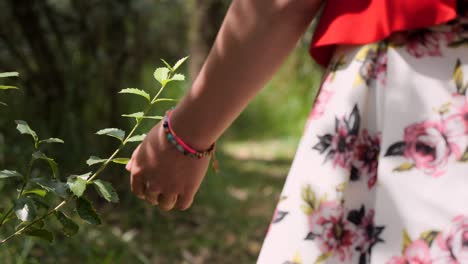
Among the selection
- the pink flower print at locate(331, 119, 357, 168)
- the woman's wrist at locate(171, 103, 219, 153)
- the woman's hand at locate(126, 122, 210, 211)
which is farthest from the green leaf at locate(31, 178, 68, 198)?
the pink flower print at locate(331, 119, 357, 168)

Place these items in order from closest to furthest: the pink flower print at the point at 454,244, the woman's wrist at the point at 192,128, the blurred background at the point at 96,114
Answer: the pink flower print at the point at 454,244
the woman's wrist at the point at 192,128
the blurred background at the point at 96,114

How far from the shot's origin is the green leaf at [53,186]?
1304 millimetres

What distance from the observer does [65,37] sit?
12.8 feet

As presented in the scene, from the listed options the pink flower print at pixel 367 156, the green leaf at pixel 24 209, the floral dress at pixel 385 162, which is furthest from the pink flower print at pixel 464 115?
Result: the green leaf at pixel 24 209

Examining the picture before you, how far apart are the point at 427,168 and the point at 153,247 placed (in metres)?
2.69

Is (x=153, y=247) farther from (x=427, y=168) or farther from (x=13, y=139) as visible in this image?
(x=427, y=168)

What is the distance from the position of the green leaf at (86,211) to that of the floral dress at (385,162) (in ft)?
1.26

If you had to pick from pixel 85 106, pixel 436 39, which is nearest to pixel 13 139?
pixel 85 106

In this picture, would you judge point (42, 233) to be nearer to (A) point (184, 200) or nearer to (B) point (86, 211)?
(B) point (86, 211)

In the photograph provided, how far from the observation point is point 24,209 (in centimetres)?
129

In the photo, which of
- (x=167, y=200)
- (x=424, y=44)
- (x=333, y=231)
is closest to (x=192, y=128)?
(x=167, y=200)

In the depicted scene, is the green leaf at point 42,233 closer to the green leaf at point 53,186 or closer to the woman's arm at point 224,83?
the green leaf at point 53,186

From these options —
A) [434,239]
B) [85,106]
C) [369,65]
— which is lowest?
[85,106]

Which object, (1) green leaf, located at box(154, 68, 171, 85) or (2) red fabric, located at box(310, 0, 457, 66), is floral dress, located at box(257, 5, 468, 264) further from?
(1) green leaf, located at box(154, 68, 171, 85)
